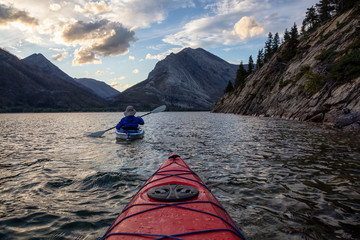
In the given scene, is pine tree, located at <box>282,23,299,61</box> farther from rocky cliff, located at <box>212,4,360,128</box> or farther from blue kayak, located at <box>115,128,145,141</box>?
blue kayak, located at <box>115,128,145,141</box>

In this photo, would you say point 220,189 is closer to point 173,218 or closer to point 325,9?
point 173,218

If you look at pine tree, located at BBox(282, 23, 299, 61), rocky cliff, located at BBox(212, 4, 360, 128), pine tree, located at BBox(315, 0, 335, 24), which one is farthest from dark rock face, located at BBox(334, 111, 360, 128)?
pine tree, located at BBox(315, 0, 335, 24)

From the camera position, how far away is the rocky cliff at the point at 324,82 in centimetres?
2305

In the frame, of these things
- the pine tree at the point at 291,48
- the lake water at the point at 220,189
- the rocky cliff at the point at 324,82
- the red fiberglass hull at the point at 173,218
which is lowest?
the lake water at the point at 220,189

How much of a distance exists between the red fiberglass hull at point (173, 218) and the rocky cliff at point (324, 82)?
21.2 m

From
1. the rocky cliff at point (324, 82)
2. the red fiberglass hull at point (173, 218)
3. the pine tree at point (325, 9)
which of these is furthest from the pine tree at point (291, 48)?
the red fiberglass hull at point (173, 218)

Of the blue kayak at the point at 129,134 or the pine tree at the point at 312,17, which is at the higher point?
the pine tree at the point at 312,17

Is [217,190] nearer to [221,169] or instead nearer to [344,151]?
[221,169]

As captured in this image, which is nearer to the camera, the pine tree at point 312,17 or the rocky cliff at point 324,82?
the rocky cliff at point 324,82

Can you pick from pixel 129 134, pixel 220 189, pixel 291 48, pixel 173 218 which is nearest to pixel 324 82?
pixel 291 48

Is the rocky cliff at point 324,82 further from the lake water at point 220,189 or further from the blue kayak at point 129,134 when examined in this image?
the blue kayak at point 129,134

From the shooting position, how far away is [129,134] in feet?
51.0

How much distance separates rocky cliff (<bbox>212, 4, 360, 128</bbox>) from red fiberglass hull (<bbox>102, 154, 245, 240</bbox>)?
2122 cm

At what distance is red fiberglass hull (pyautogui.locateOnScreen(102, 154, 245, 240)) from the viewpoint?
2707 millimetres
